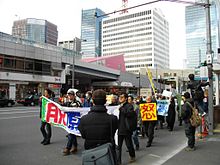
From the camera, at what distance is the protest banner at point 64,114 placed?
643 cm

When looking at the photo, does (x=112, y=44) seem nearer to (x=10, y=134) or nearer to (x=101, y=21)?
(x=101, y=21)

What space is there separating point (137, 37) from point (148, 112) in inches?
5400

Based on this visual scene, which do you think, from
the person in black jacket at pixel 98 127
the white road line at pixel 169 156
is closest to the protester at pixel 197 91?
the white road line at pixel 169 156

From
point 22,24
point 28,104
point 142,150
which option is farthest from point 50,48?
point 142,150

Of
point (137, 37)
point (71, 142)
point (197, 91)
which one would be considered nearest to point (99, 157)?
point (71, 142)

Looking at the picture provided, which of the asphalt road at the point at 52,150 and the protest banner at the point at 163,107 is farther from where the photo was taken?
the protest banner at the point at 163,107

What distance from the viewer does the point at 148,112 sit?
816cm

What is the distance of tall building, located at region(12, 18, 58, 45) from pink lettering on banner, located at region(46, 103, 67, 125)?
199 ft

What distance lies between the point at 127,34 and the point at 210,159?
464 ft

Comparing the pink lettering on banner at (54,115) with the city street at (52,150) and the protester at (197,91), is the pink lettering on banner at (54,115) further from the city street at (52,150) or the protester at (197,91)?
the protester at (197,91)

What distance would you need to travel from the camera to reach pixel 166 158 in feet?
19.8

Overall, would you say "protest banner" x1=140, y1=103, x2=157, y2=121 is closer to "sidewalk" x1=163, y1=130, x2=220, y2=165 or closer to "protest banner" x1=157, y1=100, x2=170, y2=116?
"sidewalk" x1=163, y1=130, x2=220, y2=165

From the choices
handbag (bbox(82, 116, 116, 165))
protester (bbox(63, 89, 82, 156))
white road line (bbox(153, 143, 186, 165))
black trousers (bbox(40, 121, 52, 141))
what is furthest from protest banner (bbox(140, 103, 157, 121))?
handbag (bbox(82, 116, 116, 165))

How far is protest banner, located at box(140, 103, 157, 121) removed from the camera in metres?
7.97
